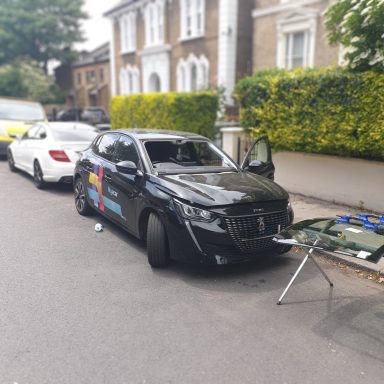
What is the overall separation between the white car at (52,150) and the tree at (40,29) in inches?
1337

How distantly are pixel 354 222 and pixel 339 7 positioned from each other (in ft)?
16.7

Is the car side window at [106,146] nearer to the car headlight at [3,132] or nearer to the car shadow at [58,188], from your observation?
the car shadow at [58,188]

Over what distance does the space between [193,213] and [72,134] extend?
5685 millimetres

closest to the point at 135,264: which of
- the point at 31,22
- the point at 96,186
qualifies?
the point at 96,186

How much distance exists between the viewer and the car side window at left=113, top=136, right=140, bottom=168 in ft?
18.5

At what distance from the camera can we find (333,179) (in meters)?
8.20

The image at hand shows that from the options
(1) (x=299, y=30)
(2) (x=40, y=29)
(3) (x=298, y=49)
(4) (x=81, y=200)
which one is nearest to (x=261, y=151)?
(4) (x=81, y=200)

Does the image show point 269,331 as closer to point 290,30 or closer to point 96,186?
point 96,186

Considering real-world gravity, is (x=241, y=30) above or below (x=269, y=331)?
above

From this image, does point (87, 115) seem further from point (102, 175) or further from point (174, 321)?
point (174, 321)

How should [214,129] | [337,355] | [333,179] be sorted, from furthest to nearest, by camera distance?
[214,129] → [333,179] → [337,355]

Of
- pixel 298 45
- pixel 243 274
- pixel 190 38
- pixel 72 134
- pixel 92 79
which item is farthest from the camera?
pixel 92 79

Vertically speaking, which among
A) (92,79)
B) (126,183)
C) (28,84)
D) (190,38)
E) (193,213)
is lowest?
(193,213)

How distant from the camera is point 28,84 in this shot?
35.4 meters
